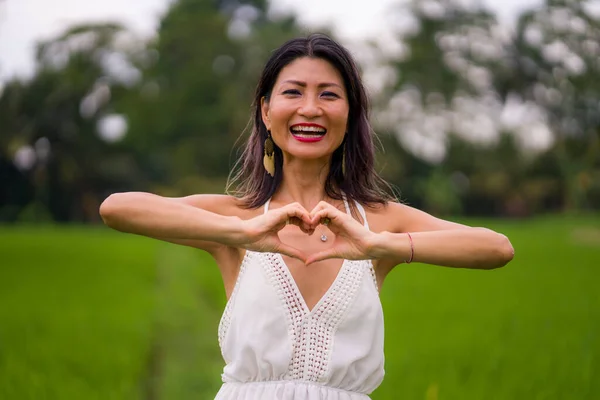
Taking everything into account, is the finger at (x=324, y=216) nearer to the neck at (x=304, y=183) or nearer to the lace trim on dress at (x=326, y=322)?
the lace trim on dress at (x=326, y=322)

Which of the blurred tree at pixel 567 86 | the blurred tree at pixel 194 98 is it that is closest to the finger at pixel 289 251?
the blurred tree at pixel 567 86

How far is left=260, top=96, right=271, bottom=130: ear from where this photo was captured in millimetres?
2695

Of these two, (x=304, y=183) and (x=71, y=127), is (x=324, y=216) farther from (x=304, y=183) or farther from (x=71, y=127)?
(x=71, y=127)

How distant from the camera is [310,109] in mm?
2492

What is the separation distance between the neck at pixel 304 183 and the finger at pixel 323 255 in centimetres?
37

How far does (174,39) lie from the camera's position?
151 ft

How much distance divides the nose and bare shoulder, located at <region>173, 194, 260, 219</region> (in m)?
0.34

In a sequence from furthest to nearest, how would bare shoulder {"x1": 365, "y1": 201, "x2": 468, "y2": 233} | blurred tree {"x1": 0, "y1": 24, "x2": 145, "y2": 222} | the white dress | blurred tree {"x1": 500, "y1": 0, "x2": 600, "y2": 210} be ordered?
blurred tree {"x1": 0, "y1": 24, "x2": 145, "y2": 222} → blurred tree {"x1": 500, "y1": 0, "x2": 600, "y2": 210} → bare shoulder {"x1": 365, "y1": 201, "x2": 468, "y2": 233} → the white dress

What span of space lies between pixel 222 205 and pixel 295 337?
0.47m

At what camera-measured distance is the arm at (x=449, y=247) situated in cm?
230

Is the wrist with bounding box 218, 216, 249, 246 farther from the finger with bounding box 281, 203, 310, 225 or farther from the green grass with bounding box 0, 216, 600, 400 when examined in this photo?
the green grass with bounding box 0, 216, 600, 400

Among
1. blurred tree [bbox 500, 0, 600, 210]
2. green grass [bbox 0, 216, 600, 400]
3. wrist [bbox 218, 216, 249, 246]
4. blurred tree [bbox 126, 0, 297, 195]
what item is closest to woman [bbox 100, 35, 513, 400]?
wrist [bbox 218, 216, 249, 246]

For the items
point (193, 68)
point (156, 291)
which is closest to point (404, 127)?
point (193, 68)

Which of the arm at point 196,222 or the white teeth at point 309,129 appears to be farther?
the white teeth at point 309,129
